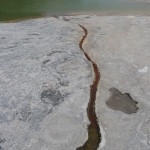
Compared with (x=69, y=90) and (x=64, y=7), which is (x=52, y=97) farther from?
(x=64, y=7)

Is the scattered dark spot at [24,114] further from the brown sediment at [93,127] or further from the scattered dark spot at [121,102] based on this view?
the scattered dark spot at [121,102]

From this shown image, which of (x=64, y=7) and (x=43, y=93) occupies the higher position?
(x=43, y=93)

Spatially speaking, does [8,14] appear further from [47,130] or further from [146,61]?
[47,130]

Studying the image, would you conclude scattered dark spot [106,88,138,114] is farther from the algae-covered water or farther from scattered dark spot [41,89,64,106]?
the algae-covered water

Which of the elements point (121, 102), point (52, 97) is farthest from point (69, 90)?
point (121, 102)

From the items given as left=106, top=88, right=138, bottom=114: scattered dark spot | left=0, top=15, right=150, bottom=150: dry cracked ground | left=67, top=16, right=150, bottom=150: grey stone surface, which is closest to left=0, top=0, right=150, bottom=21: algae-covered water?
left=67, top=16, right=150, bottom=150: grey stone surface

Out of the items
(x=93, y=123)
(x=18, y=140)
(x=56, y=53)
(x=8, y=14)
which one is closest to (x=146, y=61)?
(x=56, y=53)
